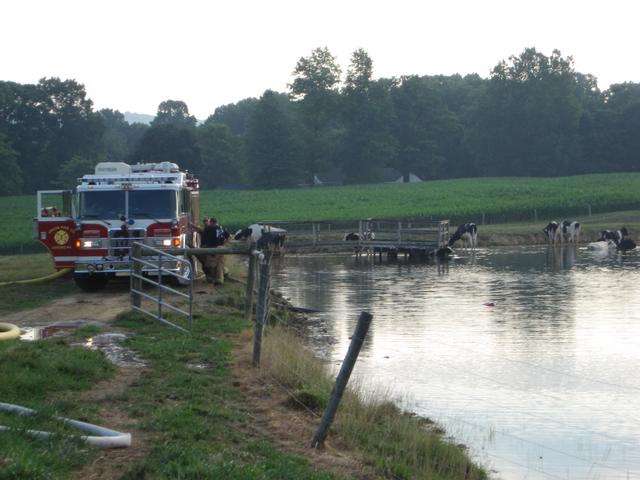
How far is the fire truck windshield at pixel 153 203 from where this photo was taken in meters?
22.2

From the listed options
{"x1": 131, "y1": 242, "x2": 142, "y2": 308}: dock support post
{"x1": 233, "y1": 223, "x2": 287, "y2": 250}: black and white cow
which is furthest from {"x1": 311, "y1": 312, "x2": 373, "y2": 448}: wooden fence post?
{"x1": 233, "y1": 223, "x2": 287, "y2": 250}: black and white cow

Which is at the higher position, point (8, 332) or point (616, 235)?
point (8, 332)

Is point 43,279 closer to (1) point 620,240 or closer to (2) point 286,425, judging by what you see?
(2) point 286,425

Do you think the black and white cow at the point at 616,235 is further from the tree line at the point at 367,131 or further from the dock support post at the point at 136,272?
the tree line at the point at 367,131

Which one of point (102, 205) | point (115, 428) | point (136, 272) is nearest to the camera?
point (115, 428)

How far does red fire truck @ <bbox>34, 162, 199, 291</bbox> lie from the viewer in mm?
21766

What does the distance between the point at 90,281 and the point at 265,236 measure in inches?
869

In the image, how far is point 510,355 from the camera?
16562 mm

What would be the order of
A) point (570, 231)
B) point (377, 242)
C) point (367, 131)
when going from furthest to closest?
point (367, 131) < point (570, 231) < point (377, 242)

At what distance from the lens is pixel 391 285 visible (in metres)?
29.8

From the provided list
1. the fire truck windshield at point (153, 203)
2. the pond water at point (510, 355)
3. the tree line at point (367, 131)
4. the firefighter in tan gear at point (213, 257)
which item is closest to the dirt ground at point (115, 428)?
the pond water at point (510, 355)

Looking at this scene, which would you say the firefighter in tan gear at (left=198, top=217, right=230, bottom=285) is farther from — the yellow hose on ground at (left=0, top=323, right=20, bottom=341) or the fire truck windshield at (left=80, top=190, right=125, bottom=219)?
the yellow hose on ground at (left=0, top=323, right=20, bottom=341)

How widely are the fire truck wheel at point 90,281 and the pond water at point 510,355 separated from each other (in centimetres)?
481

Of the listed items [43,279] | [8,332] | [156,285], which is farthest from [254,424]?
[43,279]
